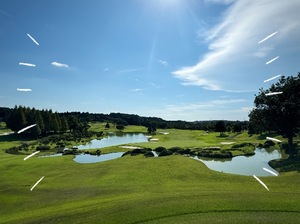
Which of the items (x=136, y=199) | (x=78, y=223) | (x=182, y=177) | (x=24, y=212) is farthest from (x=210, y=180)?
(x=24, y=212)

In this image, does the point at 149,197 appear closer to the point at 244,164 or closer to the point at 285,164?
the point at 285,164

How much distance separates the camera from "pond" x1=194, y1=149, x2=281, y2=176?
5177cm

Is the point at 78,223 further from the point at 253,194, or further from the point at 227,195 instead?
the point at 253,194

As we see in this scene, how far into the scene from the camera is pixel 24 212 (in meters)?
26.7

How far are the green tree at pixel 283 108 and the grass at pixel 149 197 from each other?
20870 millimetres

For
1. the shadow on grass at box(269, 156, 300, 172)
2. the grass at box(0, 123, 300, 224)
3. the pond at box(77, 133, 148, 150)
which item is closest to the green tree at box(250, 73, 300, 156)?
the shadow on grass at box(269, 156, 300, 172)

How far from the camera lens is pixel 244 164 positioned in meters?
60.7

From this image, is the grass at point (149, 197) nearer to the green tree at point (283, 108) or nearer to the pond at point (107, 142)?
the green tree at point (283, 108)

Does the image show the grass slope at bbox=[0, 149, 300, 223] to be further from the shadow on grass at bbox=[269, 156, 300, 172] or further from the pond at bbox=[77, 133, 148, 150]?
the pond at bbox=[77, 133, 148, 150]

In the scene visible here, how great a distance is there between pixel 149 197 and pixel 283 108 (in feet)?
124

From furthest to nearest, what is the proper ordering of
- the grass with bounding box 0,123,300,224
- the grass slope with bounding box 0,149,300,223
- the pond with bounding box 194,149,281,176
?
the pond with bounding box 194,149,281,176 < the grass slope with bounding box 0,149,300,223 < the grass with bounding box 0,123,300,224

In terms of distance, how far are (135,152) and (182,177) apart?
36768mm

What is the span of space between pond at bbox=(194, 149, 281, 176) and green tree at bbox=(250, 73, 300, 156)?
764 centimetres

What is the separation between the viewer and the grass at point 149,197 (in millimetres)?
22094
